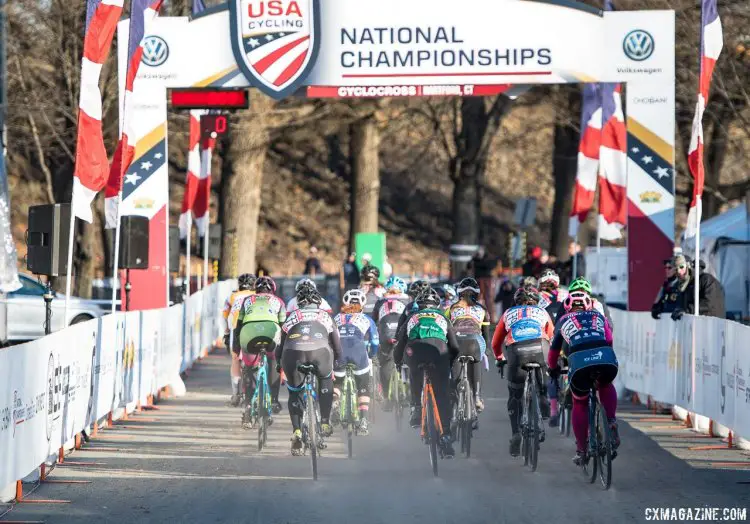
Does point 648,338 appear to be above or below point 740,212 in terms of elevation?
below

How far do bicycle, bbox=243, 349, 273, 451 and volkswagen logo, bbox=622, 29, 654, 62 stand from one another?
7.81 metres

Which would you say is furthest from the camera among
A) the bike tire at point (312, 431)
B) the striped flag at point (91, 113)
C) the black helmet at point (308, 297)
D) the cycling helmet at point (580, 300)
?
the striped flag at point (91, 113)

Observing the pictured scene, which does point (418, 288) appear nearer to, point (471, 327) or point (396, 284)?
point (396, 284)

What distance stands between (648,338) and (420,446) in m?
5.13

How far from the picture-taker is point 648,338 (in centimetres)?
2005

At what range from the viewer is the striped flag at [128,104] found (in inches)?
720

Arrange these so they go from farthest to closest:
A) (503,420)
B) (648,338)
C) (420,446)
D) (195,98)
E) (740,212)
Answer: (740,212)
(195,98)
(648,338)
(503,420)
(420,446)

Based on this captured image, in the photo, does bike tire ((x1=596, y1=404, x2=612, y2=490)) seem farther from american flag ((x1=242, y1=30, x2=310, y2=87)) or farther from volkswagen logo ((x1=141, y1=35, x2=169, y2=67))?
volkswagen logo ((x1=141, y1=35, x2=169, y2=67))

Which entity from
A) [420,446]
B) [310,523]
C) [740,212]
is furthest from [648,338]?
[740,212]

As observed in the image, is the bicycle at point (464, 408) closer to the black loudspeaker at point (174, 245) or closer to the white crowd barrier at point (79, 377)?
the white crowd barrier at point (79, 377)

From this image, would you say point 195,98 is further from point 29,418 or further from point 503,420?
→ point 29,418

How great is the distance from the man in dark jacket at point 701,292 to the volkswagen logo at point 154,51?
24.8 ft

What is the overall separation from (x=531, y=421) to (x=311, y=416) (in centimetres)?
202

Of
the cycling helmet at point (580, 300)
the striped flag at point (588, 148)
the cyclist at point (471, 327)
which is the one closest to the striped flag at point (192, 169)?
the striped flag at point (588, 148)
